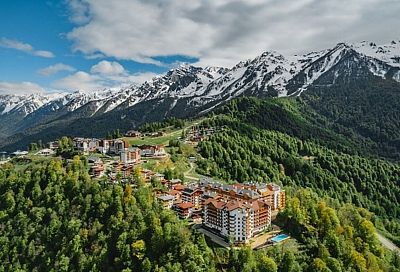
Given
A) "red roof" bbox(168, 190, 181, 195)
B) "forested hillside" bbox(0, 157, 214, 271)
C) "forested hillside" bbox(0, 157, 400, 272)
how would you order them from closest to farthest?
"forested hillside" bbox(0, 157, 400, 272) → "forested hillside" bbox(0, 157, 214, 271) → "red roof" bbox(168, 190, 181, 195)

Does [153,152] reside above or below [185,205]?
above

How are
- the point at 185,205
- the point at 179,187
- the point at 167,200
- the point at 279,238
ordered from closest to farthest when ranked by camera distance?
the point at 279,238
the point at 185,205
the point at 167,200
the point at 179,187

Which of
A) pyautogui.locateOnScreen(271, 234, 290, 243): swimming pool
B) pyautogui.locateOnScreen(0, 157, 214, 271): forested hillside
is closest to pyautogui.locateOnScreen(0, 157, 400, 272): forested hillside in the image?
pyautogui.locateOnScreen(0, 157, 214, 271): forested hillside

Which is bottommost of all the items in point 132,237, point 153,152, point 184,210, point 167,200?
point 132,237

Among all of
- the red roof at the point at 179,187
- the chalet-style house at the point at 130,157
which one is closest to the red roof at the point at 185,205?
the red roof at the point at 179,187

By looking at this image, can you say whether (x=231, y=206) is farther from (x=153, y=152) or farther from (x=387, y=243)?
(x=153, y=152)

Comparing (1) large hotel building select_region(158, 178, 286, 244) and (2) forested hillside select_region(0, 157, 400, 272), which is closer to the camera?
(2) forested hillside select_region(0, 157, 400, 272)

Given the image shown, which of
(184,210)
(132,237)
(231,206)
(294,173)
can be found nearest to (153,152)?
(184,210)

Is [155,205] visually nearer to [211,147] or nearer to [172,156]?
[172,156]

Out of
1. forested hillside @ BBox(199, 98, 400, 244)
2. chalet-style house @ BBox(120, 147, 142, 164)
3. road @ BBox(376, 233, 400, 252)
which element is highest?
chalet-style house @ BBox(120, 147, 142, 164)

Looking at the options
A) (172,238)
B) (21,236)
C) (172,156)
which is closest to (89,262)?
Result: (172,238)

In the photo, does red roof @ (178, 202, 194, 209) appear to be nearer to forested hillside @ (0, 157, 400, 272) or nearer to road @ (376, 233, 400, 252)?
forested hillside @ (0, 157, 400, 272)

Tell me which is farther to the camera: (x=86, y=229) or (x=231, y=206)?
(x=86, y=229)
